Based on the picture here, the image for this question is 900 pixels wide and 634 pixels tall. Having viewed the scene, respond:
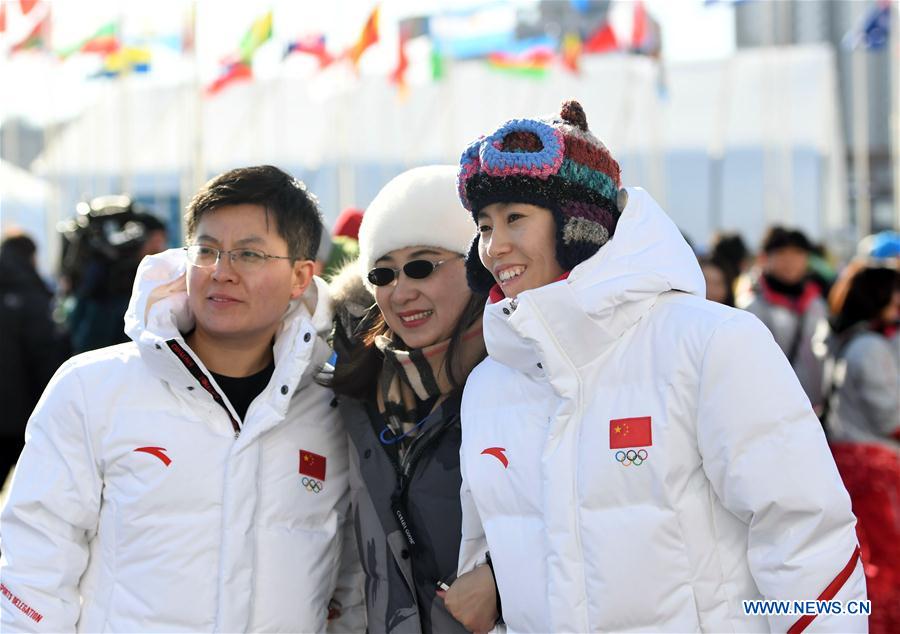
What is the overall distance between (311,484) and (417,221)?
0.81 meters

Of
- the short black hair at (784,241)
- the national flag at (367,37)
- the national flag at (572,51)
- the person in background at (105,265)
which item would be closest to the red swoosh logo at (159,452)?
the person in background at (105,265)

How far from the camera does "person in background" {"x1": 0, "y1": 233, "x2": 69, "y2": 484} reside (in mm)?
6750

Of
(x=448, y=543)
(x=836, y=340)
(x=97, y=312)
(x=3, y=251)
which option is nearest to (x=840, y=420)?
(x=836, y=340)

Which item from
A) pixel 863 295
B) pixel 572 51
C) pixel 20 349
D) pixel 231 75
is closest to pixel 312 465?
pixel 863 295

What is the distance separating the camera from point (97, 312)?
572 cm

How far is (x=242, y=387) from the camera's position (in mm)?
3221

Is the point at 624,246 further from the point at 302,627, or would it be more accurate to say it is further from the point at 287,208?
the point at 302,627

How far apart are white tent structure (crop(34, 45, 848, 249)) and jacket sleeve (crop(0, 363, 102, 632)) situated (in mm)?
24129

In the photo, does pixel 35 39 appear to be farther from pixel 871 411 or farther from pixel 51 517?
pixel 51 517

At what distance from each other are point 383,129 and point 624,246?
30.2 meters

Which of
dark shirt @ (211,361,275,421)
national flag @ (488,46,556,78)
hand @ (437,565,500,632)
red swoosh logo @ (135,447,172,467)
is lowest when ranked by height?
hand @ (437,565,500,632)

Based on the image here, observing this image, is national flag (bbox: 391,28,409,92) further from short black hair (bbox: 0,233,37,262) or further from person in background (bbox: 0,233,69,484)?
person in background (bbox: 0,233,69,484)

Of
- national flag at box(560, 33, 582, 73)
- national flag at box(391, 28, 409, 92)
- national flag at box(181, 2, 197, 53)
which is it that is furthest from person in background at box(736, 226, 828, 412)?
national flag at box(560, 33, 582, 73)

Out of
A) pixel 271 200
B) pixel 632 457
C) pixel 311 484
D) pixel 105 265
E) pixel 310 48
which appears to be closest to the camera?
pixel 632 457
